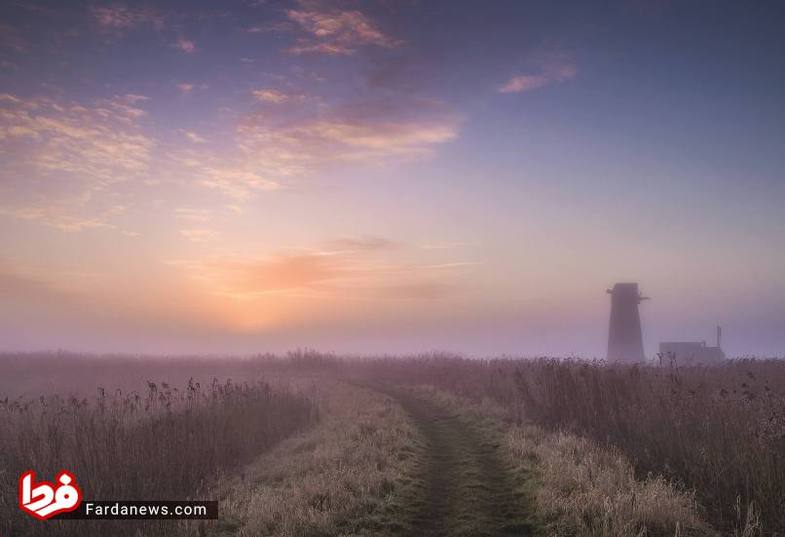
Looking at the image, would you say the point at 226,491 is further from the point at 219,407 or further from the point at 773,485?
the point at 773,485

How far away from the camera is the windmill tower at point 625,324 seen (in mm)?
61062

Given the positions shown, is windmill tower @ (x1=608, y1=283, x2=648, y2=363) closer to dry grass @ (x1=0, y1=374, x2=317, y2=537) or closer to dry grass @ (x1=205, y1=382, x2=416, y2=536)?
dry grass @ (x1=205, y1=382, x2=416, y2=536)

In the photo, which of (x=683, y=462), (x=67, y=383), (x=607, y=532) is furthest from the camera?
(x=67, y=383)

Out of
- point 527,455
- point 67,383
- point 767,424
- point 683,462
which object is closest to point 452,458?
point 527,455

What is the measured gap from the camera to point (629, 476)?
375 inches

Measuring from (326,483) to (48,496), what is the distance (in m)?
5.36

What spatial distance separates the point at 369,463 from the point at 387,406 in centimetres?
878

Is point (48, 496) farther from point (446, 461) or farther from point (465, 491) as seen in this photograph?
point (446, 461)

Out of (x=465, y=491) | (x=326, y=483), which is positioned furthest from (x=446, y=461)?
(x=326, y=483)

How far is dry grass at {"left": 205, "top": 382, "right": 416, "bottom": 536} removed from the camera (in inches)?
333

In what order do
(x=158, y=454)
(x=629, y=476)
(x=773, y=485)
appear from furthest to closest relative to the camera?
(x=158, y=454)
(x=629, y=476)
(x=773, y=485)

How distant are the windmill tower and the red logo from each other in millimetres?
59161

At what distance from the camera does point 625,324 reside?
62.5 m

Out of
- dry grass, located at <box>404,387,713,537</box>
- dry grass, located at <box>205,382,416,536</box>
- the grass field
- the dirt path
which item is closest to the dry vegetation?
the grass field
